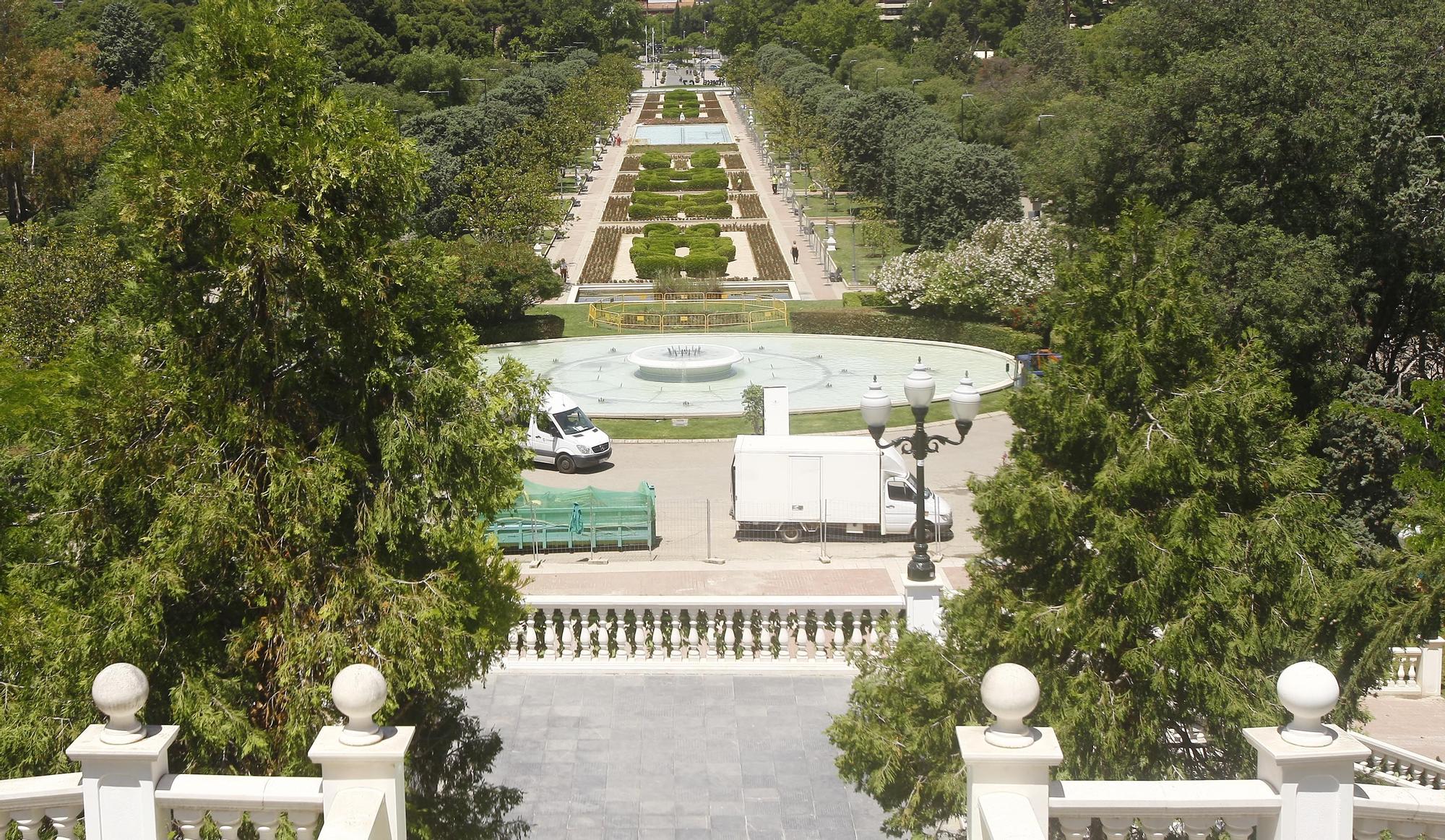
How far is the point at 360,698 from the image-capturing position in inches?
272

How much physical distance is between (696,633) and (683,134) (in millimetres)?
100954

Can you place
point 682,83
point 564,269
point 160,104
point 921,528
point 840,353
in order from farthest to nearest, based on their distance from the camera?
point 682,83
point 564,269
point 840,353
point 921,528
point 160,104

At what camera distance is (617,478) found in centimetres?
3195

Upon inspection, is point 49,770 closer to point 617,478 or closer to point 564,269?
point 617,478

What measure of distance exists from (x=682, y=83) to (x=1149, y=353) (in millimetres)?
163239

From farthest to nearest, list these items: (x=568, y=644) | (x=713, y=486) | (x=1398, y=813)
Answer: (x=713, y=486) < (x=568, y=644) < (x=1398, y=813)

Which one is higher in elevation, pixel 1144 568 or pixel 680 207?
pixel 680 207

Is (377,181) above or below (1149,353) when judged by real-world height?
above

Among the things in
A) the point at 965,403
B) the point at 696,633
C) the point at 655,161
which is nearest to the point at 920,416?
the point at 965,403

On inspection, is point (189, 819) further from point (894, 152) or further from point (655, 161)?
point (655, 161)

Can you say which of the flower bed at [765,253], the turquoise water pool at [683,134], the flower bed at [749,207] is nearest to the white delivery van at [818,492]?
the flower bed at [765,253]

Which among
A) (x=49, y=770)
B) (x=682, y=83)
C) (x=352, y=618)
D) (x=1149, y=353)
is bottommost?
(x=49, y=770)

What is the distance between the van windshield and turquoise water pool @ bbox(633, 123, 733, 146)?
254 feet

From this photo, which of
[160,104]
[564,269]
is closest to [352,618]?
[160,104]
